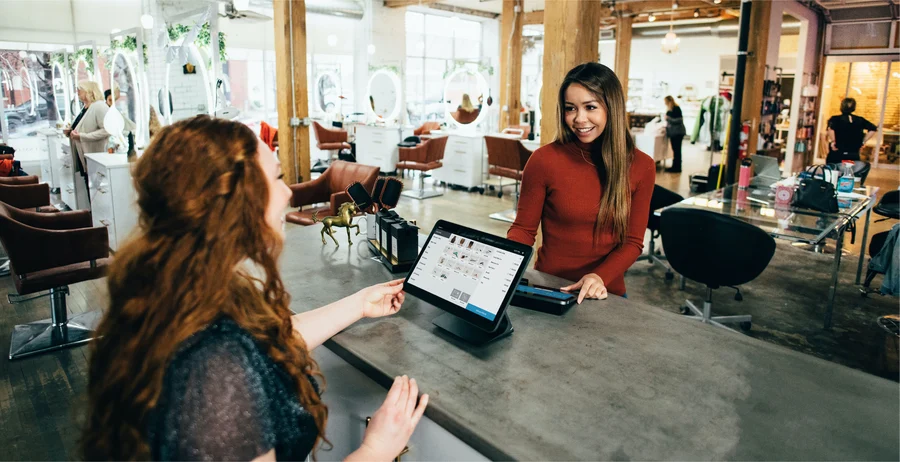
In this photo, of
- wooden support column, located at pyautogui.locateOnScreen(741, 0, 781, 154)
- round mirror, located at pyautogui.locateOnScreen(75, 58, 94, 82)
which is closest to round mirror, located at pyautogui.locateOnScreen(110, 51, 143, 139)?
round mirror, located at pyautogui.locateOnScreen(75, 58, 94, 82)

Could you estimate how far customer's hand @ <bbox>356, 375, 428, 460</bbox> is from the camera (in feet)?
3.64

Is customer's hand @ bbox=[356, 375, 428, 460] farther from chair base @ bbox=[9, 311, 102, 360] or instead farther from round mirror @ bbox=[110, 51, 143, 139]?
round mirror @ bbox=[110, 51, 143, 139]

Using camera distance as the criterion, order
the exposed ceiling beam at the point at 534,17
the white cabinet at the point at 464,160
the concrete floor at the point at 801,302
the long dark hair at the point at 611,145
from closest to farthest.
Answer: the long dark hair at the point at 611,145
the concrete floor at the point at 801,302
the white cabinet at the point at 464,160
the exposed ceiling beam at the point at 534,17

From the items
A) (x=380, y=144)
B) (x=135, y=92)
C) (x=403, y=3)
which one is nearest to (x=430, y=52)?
(x=403, y=3)

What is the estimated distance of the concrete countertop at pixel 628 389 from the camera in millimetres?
1093

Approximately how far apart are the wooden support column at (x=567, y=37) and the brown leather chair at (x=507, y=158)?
3.11 metres

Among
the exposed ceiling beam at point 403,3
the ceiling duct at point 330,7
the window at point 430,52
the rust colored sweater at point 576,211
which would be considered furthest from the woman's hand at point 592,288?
the window at point 430,52

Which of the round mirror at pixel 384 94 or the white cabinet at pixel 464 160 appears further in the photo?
the round mirror at pixel 384 94

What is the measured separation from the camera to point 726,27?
14.9 meters

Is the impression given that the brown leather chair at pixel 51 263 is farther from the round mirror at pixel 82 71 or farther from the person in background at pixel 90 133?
the round mirror at pixel 82 71

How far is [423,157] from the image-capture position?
8.40 metres

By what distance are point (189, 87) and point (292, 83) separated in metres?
1.69

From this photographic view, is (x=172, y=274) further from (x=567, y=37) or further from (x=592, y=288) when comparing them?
(x=567, y=37)

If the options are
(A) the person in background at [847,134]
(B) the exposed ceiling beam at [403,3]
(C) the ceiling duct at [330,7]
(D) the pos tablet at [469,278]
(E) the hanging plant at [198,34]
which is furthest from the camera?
(B) the exposed ceiling beam at [403,3]
